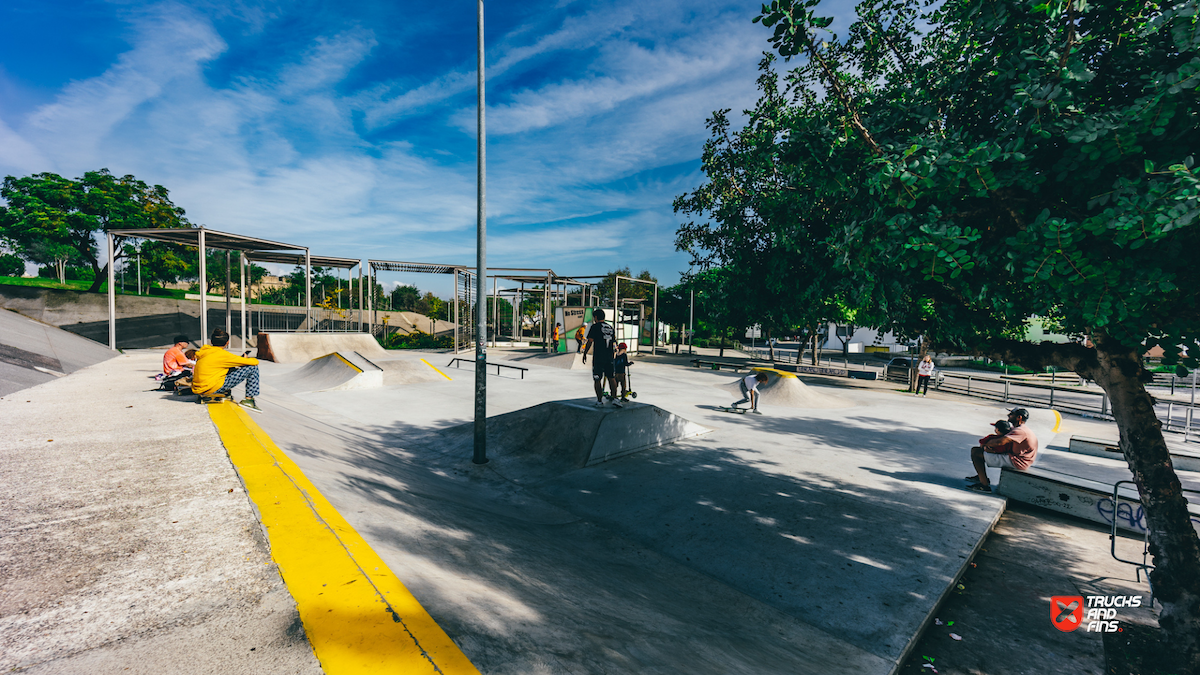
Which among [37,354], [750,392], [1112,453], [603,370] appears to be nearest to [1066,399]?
[1112,453]

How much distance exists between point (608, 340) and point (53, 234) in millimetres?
40504

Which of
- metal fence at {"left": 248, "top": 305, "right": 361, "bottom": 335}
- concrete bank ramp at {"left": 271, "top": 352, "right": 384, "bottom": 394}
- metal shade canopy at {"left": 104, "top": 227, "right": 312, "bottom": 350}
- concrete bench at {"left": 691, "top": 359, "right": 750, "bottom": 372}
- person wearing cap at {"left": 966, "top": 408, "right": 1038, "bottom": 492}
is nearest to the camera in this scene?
person wearing cap at {"left": 966, "top": 408, "right": 1038, "bottom": 492}

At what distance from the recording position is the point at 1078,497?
5969 mm

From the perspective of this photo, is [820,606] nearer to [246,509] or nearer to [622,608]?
[622,608]

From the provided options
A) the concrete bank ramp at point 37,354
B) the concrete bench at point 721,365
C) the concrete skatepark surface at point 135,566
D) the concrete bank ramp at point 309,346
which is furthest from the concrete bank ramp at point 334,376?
the concrete bench at point 721,365

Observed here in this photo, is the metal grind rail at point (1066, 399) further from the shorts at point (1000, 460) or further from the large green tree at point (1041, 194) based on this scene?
the large green tree at point (1041, 194)

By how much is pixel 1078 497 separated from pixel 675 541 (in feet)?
18.0

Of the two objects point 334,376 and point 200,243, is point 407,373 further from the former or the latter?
point 200,243

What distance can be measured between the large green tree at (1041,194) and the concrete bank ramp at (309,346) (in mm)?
18656

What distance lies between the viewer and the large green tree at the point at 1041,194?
2781mm

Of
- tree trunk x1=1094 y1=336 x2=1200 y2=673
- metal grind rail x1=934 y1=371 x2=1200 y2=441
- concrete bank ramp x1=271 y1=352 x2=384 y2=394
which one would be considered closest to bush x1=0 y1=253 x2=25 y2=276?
concrete bank ramp x1=271 y1=352 x2=384 y2=394

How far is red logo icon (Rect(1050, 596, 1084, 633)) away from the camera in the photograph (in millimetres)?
3926

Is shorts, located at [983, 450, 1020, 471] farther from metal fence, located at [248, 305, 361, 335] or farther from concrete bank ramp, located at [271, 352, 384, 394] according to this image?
metal fence, located at [248, 305, 361, 335]

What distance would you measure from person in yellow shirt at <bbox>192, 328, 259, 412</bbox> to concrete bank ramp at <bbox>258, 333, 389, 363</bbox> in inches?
494
